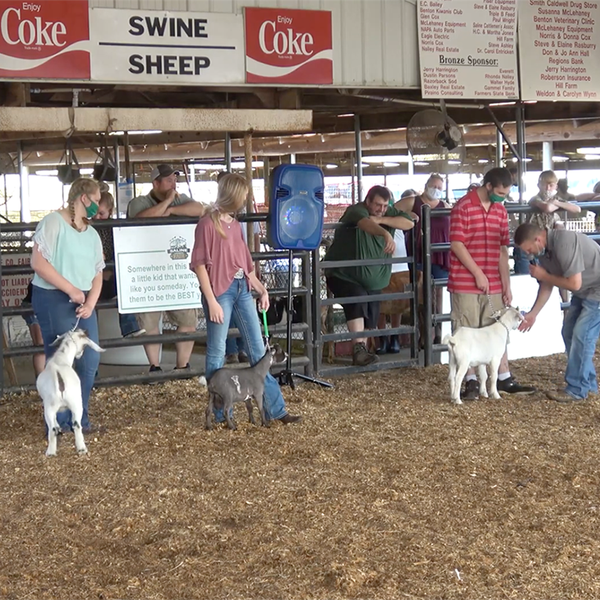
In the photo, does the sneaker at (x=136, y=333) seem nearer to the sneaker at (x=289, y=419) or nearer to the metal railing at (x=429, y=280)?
the sneaker at (x=289, y=419)

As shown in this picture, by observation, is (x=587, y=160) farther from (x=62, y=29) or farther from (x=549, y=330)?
(x=62, y=29)

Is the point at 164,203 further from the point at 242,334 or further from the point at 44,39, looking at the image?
the point at 242,334

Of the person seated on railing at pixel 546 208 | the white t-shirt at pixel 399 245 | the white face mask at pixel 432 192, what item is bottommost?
the white t-shirt at pixel 399 245

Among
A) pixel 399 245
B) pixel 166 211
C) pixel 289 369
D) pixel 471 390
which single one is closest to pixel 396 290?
pixel 399 245

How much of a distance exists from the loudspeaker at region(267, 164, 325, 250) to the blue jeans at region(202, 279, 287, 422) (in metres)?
→ 1.20

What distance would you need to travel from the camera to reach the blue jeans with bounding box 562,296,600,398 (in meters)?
6.64

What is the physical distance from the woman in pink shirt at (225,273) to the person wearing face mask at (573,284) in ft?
6.53

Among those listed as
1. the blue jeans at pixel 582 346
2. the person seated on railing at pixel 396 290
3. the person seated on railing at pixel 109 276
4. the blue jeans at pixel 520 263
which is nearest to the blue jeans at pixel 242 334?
the person seated on railing at pixel 109 276

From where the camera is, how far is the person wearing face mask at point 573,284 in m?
6.29

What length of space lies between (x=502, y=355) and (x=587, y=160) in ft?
58.8

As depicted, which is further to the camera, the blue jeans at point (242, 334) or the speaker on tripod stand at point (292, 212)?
the speaker on tripod stand at point (292, 212)

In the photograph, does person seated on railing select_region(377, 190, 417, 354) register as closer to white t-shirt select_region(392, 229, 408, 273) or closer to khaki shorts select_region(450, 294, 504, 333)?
white t-shirt select_region(392, 229, 408, 273)

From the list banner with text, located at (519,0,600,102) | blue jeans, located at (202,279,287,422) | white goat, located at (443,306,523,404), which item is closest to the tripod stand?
blue jeans, located at (202,279,287,422)

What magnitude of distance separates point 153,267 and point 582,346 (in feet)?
11.0
